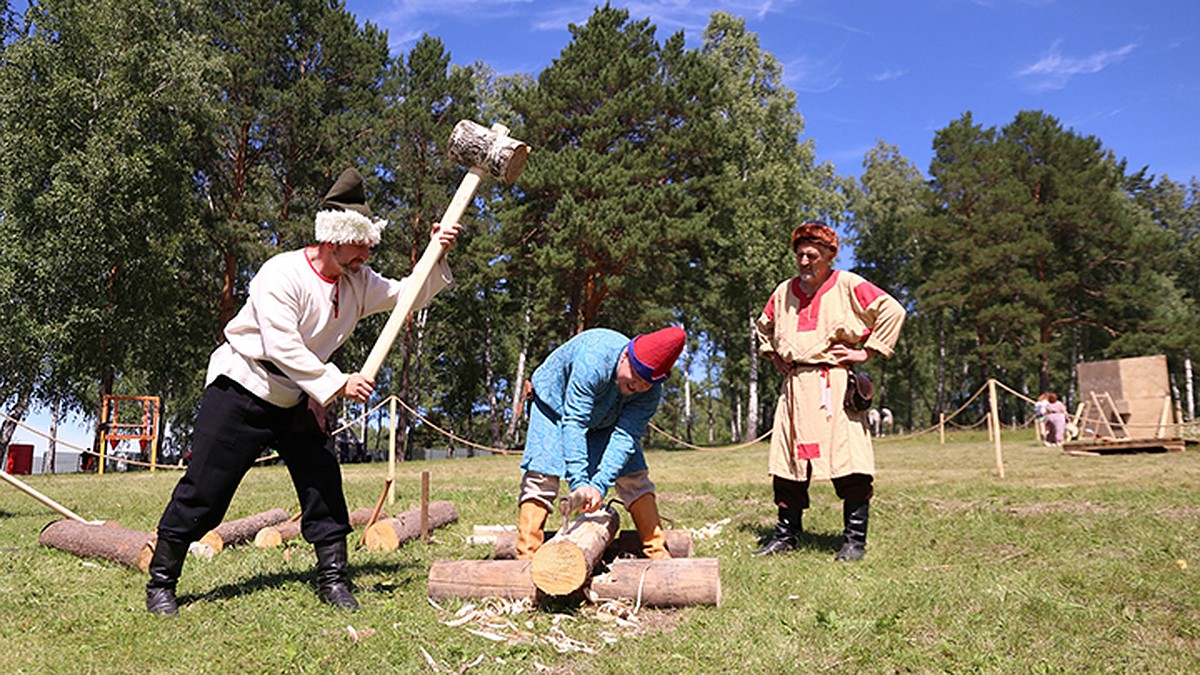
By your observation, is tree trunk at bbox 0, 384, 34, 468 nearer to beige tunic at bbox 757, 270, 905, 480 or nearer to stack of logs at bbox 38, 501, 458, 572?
stack of logs at bbox 38, 501, 458, 572

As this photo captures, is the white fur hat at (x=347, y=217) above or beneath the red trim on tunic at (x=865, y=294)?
above

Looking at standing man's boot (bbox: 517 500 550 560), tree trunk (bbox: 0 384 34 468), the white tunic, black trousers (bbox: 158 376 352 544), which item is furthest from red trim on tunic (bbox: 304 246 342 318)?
tree trunk (bbox: 0 384 34 468)

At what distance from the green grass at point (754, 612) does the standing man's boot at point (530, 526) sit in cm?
64

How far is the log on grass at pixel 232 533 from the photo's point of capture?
5848 mm

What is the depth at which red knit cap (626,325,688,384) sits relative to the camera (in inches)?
176

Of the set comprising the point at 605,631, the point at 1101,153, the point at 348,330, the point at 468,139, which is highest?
the point at 1101,153

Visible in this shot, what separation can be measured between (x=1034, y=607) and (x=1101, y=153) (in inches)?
1608

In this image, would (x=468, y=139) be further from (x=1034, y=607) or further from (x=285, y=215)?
(x=285, y=215)

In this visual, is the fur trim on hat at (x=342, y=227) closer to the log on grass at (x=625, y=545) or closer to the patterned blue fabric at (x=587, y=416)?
the patterned blue fabric at (x=587, y=416)

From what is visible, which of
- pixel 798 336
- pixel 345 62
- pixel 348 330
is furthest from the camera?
pixel 345 62

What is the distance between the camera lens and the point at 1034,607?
4.23 m

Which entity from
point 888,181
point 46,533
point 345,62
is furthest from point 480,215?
point 46,533

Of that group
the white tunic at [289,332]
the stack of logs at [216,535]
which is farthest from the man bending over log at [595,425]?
the stack of logs at [216,535]

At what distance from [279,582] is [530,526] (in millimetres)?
1485
